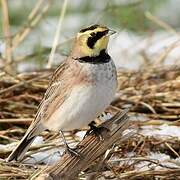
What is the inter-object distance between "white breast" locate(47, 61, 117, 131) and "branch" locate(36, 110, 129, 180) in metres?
0.11

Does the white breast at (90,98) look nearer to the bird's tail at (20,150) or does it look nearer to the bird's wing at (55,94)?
the bird's wing at (55,94)

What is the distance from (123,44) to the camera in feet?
27.2

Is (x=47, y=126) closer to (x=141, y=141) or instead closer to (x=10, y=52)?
(x=141, y=141)

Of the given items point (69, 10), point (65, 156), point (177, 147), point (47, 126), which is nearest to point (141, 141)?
point (177, 147)

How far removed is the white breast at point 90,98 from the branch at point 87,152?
0.35 feet

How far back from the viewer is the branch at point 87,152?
3.76 metres

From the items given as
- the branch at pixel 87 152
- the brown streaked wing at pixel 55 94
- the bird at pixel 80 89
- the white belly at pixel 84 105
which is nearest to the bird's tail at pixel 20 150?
the bird at pixel 80 89

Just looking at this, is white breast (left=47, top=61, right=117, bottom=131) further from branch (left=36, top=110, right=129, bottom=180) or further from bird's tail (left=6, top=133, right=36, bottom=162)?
bird's tail (left=6, top=133, right=36, bottom=162)

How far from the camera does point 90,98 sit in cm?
437

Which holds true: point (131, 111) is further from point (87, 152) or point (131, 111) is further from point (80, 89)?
point (87, 152)

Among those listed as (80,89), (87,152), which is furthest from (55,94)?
(87,152)

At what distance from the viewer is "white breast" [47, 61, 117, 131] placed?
4.37 m

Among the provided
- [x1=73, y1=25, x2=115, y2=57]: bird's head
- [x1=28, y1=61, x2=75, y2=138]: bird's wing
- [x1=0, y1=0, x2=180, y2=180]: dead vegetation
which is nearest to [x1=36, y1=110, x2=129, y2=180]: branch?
[x1=0, y1=0, x2=180, y2=180]: dead vegetation

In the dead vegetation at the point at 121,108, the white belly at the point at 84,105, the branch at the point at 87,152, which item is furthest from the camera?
the dead vegetation at the point at 121,108
